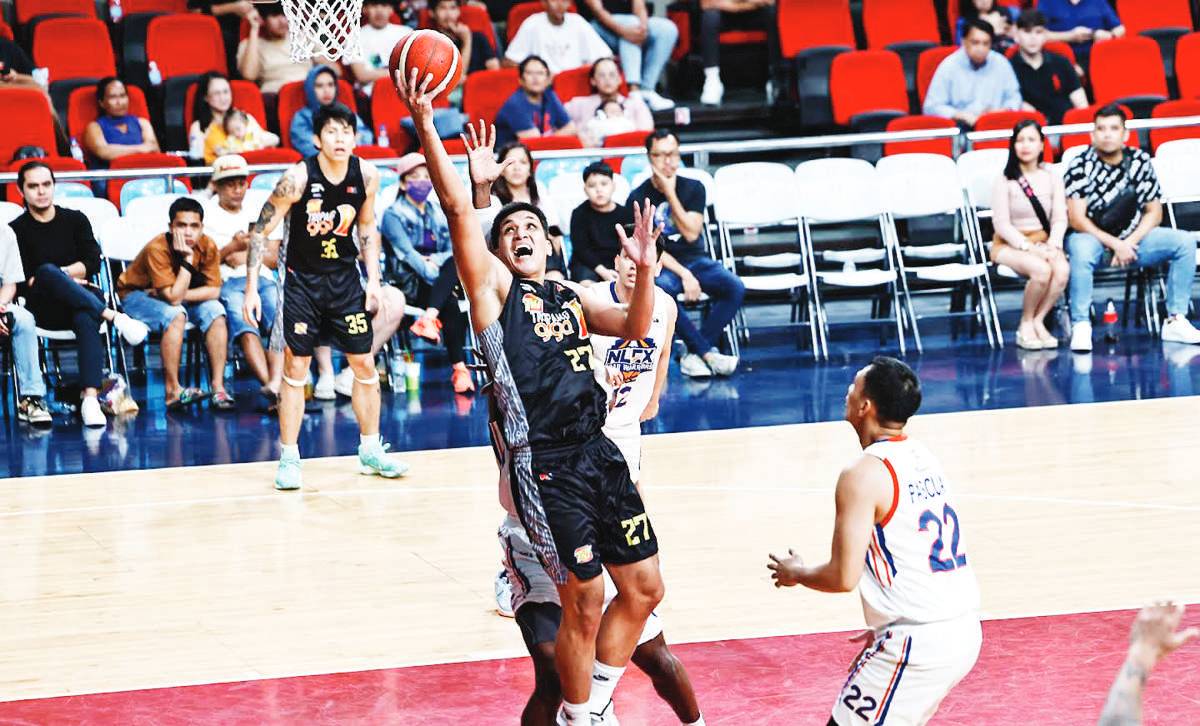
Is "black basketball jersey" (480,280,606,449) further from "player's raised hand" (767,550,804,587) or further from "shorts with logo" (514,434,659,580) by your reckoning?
"player's raised hand" (767,550,804,587)

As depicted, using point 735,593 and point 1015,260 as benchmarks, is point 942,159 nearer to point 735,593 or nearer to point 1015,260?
point 1015,260

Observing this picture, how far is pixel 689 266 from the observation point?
11102mm

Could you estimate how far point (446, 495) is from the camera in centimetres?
795

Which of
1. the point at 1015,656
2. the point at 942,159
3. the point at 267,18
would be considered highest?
the point at 267,18

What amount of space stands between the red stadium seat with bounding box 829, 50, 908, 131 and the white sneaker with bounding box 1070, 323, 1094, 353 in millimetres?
2760

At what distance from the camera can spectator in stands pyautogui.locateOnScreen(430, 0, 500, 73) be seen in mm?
13227

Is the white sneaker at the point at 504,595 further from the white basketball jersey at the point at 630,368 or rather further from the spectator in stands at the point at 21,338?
the spectator in stands at the point at 21,338

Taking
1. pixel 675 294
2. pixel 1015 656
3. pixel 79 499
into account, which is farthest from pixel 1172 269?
pixel 79 499

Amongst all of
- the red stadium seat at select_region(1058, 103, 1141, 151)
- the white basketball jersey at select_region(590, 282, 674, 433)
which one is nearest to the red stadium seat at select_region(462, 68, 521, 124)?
the red stadium seat at select_region(1058, 103, 1141, 151)

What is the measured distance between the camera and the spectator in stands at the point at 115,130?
12047 millimetres

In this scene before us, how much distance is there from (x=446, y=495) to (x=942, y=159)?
5645 mm

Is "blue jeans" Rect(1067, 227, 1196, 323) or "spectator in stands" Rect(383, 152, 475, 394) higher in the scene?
"spectator in stands" Rect(383, 152, 475, 394)

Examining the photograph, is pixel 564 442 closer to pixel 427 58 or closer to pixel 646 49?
pixel 427 58

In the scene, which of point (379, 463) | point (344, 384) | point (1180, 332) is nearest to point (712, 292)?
point (344, 384)
